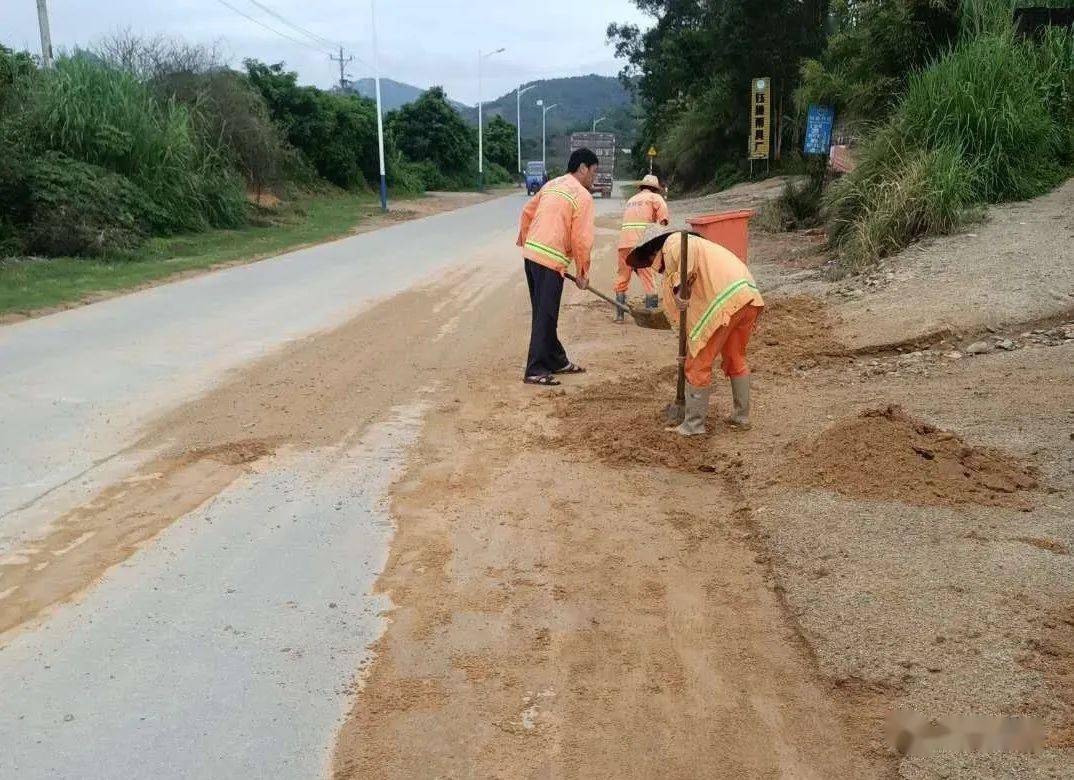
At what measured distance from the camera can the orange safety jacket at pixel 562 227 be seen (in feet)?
25.2

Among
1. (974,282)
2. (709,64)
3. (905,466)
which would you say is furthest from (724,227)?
(709,64)

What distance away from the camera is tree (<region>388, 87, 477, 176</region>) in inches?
2163

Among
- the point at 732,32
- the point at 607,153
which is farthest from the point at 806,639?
the point at 607,153

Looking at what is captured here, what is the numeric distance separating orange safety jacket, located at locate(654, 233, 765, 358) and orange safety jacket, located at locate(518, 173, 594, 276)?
68.0 inches

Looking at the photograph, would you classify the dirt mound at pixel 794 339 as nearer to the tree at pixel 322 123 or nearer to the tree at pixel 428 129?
the tree at pixel 322 123

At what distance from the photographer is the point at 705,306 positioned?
5.93 meters

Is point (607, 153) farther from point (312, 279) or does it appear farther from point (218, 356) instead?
point (218, 356)

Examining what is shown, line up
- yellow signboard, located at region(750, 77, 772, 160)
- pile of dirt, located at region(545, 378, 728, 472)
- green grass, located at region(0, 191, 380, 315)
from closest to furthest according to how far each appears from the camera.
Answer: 1. pile of dirt, located at region(545, 378, 728, 472)
2. green grass, located at region(0, 191, 380, 315)
3. yellow signboard, located at region(750, 77, 772, 160)

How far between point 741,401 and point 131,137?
699 inches

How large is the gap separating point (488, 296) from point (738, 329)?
626 cm

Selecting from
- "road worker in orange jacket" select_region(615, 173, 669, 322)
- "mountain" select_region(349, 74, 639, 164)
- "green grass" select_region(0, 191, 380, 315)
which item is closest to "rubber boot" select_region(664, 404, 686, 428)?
"road worker in orange jacket" select_region(615, 173, 669, 322)

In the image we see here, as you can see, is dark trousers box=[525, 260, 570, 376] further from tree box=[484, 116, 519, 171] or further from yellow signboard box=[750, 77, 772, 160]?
tree box=[484, 116, 519, 171]

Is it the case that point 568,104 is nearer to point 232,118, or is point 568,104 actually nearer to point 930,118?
point 232,118

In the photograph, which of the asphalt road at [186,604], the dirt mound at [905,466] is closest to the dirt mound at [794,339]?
the dirt mound at [905,466]
